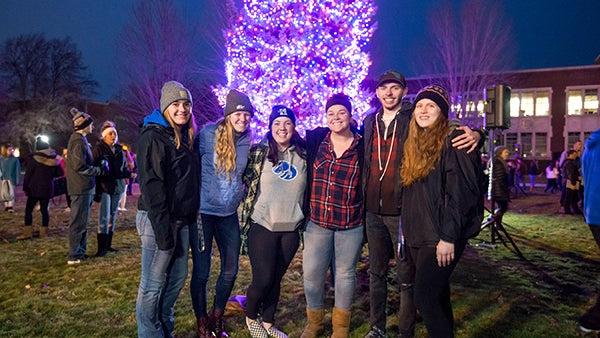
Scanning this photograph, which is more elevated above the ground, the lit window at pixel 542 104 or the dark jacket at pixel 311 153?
the lit window at pixel 542 104

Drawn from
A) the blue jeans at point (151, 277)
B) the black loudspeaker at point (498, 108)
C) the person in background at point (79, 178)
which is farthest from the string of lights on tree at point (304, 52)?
the blue jeans at point (151, 277)

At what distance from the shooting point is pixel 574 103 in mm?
38781

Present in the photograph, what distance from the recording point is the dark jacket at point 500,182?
396 inches

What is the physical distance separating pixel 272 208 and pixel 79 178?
4230 mm

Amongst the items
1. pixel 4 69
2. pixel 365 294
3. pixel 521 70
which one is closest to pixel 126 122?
pixel 4 69

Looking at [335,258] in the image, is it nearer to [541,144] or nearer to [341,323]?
[341,323]

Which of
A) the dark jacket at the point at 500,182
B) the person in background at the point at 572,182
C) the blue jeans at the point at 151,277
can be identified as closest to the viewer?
the blue jeans at the point at 151,277

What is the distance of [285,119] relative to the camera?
4117 mm

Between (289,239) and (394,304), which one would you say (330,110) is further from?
(394,304)

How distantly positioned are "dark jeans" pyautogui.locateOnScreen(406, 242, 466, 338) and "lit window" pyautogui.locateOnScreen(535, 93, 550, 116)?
41.6 meters

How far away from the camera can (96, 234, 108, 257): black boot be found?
7494 millimetres

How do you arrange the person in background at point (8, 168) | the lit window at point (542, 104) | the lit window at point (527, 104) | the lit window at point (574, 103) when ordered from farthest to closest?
the lit window at point (527, 104) → the lit window at point (542, 104) → the lit window at point (574, 103) → the person in background at point (8, 168)

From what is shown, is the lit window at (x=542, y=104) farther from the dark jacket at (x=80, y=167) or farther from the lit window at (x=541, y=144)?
the dark jacket at (x=80, y=167)

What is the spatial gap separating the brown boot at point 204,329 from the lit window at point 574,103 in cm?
4228
